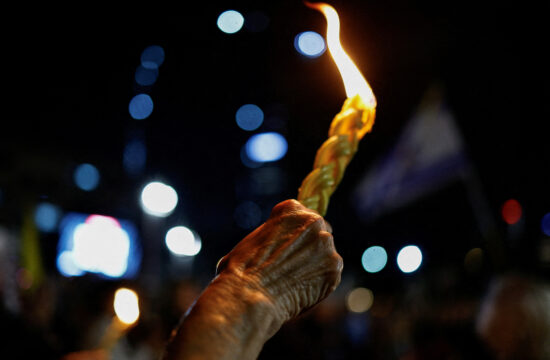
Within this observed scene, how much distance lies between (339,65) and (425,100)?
524 cm

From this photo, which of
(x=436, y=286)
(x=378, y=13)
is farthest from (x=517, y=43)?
(x=436, y=286)

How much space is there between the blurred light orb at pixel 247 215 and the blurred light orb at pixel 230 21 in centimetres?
1026

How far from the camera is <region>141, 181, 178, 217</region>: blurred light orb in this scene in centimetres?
1661

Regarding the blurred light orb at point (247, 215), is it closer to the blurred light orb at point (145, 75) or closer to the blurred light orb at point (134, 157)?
the blurred light orb at point (134, 157)

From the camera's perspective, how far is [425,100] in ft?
21.3

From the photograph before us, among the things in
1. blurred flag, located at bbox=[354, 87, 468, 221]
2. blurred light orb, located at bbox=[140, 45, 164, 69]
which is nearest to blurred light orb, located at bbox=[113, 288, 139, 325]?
blurred flag, located at bbox=[354, 87, 468, 221]

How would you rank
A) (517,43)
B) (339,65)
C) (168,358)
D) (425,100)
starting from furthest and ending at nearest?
1. (425,100)
2. (517,43)
3. (339,65)
4. (168,358)

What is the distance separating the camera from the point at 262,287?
1.26 meters

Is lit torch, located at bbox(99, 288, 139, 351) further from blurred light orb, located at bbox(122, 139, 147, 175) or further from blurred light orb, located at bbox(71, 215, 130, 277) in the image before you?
blurred light orb, located at bbox(122, 139, 147, 175)

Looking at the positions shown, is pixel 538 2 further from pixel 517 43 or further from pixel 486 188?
pixel 486 188

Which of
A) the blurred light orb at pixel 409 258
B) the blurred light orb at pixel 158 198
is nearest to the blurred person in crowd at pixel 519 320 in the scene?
the blurred light orb at pixel 409 258

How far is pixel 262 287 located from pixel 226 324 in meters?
0.15

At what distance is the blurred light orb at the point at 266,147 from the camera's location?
20031 mm

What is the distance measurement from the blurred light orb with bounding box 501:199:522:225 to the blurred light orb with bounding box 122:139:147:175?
11.9 metres
